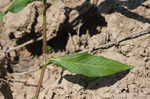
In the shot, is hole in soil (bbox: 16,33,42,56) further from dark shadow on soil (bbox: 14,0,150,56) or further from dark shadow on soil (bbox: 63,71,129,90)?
dark shadow on soil (bbox: 63,71,129,90)

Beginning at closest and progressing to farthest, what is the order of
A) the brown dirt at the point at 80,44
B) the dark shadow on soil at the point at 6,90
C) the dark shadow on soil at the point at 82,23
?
the brown dirt at the point at 80,44
the dark shadow on soil at the point at 6,90
the dark shadow on soil at the point at 82,23

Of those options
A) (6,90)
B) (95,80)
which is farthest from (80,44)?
(6,90)

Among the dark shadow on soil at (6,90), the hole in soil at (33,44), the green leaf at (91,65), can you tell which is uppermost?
the hole in soil at (33,44)

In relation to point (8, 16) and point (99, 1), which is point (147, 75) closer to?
point (99, 1)

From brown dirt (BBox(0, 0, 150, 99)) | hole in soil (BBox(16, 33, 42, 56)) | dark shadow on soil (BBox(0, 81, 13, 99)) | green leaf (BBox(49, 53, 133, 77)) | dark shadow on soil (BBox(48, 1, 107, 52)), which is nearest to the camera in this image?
green leaf (BBox(49, 53, 133, 77))

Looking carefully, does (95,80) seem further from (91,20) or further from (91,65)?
(91,20)

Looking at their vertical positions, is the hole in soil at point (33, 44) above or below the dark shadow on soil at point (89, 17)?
below

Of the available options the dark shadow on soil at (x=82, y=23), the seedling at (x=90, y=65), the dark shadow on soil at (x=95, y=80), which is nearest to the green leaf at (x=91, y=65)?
the seedling at (x=90, y=65)

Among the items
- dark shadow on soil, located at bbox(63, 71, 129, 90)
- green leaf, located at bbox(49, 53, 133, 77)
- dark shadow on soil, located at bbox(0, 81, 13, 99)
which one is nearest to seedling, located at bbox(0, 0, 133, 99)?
green leaf, located at bbox(49, 53, 133, 77)

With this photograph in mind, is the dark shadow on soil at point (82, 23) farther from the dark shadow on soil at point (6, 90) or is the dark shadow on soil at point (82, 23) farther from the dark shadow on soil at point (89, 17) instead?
the dark shadow on soil at point (6, 90)
